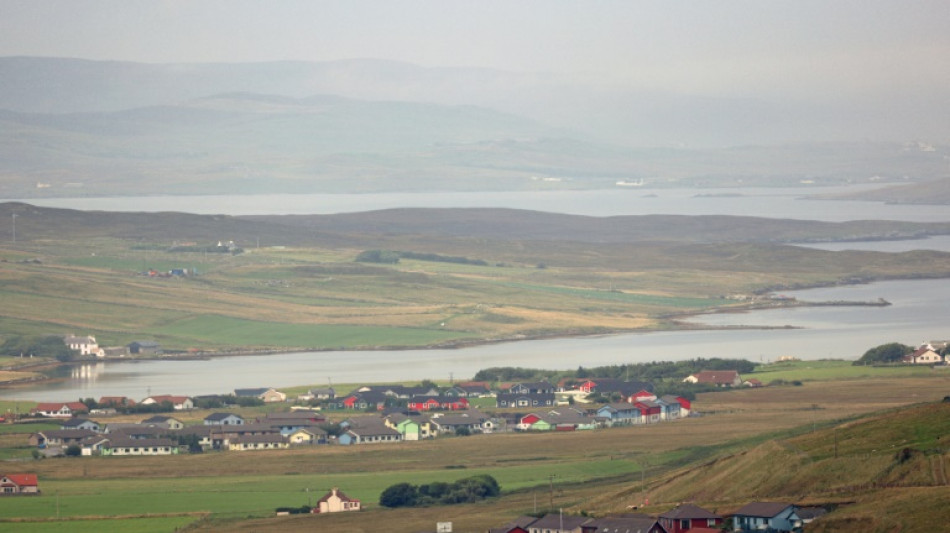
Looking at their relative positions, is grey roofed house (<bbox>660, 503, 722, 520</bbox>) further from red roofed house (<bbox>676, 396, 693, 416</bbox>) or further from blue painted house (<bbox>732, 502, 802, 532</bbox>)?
red roofed house (<bbox>676, 396, 693, 416</bbox>)

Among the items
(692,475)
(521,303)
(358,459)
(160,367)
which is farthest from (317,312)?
(692,475)

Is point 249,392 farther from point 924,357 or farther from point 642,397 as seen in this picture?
point 924,357

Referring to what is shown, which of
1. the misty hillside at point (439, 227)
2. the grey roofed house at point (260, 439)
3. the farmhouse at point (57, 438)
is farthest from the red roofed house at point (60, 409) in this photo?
the misty hillside at point (439, 227)

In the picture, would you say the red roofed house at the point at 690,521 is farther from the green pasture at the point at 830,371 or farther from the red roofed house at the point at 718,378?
the red roofed house at the point at 718,378

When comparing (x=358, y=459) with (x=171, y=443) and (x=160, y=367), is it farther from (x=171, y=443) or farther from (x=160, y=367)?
(x=160, y=367)

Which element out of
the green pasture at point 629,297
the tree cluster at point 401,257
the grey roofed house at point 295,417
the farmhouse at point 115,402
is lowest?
the grey roofed house at point 295,417

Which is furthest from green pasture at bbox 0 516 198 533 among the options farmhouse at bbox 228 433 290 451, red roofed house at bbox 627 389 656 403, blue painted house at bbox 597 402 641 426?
red roofed house at bbox 627 389 656 403

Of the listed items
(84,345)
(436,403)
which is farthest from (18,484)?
(84,345)

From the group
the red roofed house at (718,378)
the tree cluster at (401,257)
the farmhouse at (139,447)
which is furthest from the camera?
the tree cluster at (401,257)
